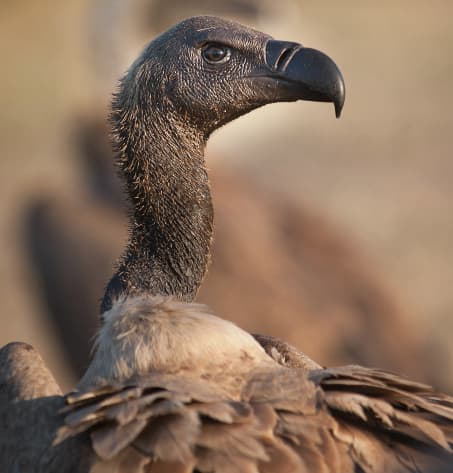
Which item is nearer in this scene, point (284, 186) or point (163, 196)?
point (163, 196)

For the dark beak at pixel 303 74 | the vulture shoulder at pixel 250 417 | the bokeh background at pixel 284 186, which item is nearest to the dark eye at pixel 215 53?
the dark beak at pixel 303 74

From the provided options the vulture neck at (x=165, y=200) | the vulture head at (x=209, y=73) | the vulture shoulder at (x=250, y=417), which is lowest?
the vulture shoulder at (x=250, y=417)

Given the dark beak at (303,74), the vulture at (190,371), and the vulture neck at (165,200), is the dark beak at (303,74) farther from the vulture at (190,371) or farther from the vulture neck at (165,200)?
the vulture neck at (165,200)

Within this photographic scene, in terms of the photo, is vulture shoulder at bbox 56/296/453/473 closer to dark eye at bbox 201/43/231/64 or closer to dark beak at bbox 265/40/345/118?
dark beak at bbox 265/40/345/118

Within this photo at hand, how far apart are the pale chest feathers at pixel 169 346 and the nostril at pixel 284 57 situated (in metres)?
1.08

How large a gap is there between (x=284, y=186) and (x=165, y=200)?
9939mm

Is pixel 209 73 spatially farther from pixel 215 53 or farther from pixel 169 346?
pixel 169 346

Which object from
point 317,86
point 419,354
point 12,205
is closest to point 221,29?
point 317,86

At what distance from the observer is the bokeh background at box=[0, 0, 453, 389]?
7.86m

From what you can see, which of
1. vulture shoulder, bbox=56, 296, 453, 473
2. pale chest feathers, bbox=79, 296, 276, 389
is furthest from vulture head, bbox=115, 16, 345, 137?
vulture shoulder, bbox=56, 296, 453, 473

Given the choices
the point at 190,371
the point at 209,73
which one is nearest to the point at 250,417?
the point at 190,371

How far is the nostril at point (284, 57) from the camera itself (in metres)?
3.83

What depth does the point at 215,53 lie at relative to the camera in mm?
3932

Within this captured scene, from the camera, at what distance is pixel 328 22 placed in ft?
63.1
